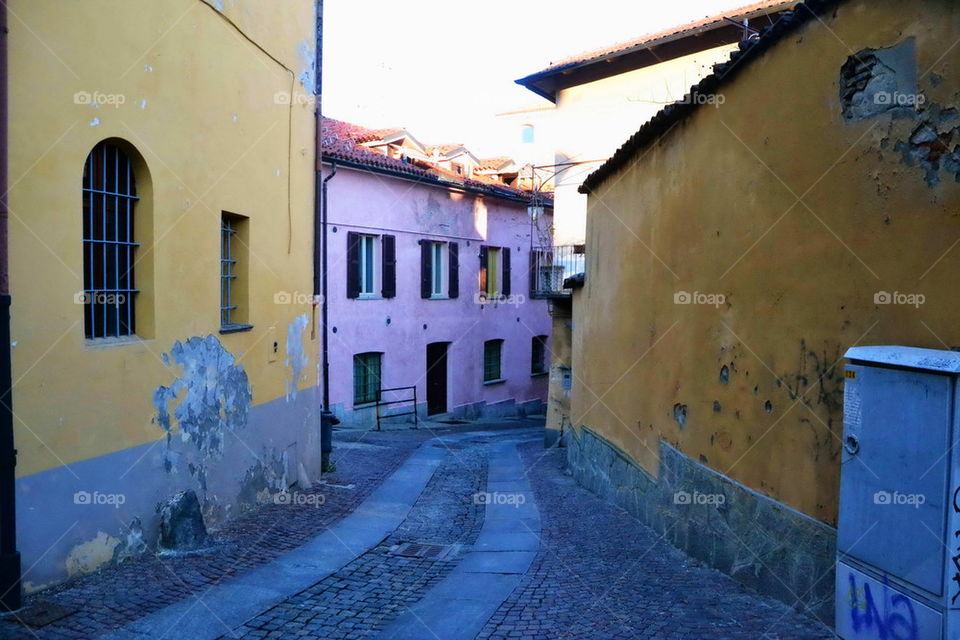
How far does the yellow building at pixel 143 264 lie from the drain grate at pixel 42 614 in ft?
0.73

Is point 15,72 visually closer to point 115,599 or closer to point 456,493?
point 115,599

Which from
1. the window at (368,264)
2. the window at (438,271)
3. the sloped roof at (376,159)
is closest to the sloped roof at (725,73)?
the sloped roof at (376,159)

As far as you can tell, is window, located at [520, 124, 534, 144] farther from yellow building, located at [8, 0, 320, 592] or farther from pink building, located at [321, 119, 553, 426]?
yellow building, located at [8, 0, 320, 592]

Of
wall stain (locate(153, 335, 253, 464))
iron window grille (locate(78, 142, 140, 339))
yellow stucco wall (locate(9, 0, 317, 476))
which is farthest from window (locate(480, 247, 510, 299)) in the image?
iron window grille (locate(78, 142, 140, 339))

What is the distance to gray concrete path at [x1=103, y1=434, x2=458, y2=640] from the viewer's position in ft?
17.9

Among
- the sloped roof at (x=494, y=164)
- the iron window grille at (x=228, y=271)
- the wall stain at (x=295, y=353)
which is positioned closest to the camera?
the iron window grille at (x=228, y=271)

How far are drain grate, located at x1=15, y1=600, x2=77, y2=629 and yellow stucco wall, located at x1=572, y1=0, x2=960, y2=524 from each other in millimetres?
4993

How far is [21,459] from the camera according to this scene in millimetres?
5465

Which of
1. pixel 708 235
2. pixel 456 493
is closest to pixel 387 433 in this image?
pixel 456 493

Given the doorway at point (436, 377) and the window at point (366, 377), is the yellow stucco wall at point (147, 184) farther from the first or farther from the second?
the doorway at point (436, 377)

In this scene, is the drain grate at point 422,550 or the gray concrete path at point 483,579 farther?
the drain grate at point 422,550

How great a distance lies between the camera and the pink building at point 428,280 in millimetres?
19438

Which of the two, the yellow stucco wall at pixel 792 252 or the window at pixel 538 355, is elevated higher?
the yellow stucco wall at pixel 792 252

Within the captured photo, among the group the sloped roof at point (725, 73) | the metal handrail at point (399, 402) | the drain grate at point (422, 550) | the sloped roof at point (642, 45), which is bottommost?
the metal handrail at point (399, 402)
